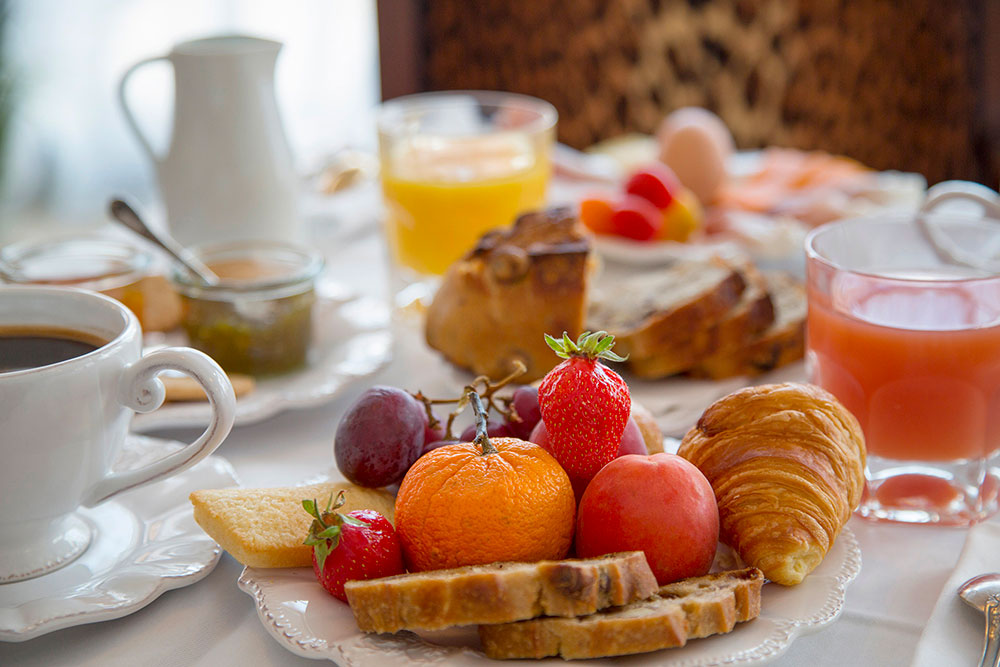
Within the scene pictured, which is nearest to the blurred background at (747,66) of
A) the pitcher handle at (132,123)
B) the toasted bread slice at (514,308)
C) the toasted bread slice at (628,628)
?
the pitcher handle at (132,123)

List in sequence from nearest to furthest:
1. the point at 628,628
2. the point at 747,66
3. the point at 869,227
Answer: the point at 628,628, the point at 869,227, the point at 747,66

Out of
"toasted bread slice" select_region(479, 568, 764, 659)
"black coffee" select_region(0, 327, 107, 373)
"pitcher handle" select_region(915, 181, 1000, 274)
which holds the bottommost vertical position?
"toasted bread slice" select_region(479, 568, 764, 659)

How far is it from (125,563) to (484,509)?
0.29m

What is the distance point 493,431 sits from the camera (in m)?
0.78

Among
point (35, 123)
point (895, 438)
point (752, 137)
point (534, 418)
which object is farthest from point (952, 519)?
point (35, 123)

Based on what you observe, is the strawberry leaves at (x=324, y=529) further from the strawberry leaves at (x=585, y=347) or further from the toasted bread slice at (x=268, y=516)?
the strawberry leaves at (x=585, y=347)

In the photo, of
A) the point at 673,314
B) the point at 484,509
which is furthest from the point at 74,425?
the point at 673,314

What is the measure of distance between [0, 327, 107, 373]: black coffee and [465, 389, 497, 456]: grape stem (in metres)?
0.30

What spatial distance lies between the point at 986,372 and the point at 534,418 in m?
0.38

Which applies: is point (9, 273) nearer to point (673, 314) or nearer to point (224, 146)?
point (224, 146)

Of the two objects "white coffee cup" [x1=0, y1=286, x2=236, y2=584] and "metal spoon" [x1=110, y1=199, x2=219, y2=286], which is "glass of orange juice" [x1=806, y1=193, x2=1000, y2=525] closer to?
"white coffee cup" [x1=0, y1=286, x2=236, y2=584]

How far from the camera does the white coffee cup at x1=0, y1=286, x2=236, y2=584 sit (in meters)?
0.67

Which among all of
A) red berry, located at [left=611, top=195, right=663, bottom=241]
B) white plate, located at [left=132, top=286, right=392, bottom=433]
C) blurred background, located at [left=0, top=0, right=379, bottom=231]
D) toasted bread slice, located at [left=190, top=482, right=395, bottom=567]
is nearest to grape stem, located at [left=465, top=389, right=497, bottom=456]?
toasted bread slice, located at [left=190, top=482, right=395, bottom=567]

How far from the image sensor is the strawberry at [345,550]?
2.10ft
